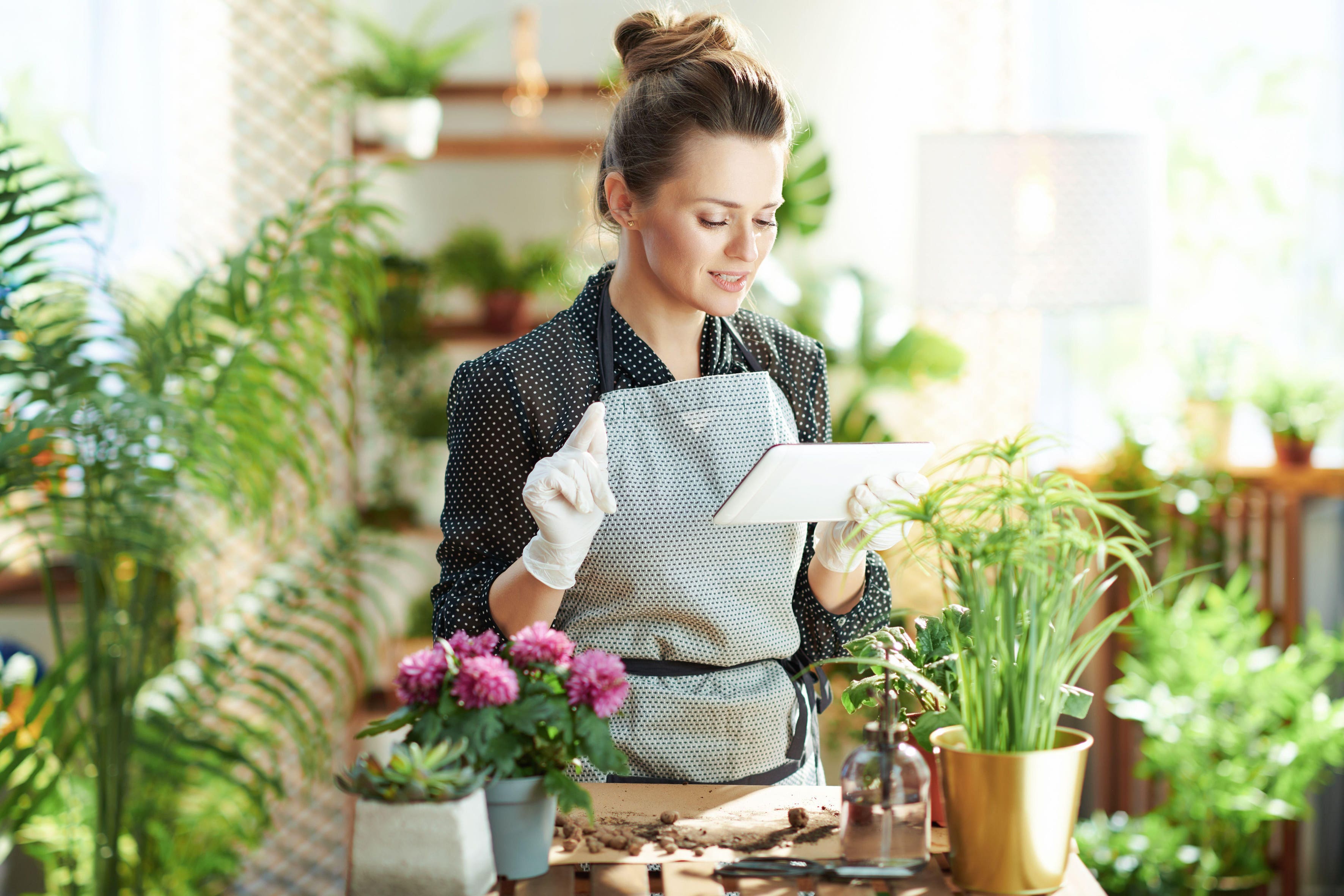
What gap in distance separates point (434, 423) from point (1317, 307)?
248cm

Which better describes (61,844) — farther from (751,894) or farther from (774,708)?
(751,894)

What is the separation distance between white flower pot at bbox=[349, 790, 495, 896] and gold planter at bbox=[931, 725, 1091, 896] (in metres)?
0.39

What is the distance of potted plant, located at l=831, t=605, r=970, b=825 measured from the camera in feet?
3.55

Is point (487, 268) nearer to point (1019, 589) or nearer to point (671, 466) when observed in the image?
point (671, 466)

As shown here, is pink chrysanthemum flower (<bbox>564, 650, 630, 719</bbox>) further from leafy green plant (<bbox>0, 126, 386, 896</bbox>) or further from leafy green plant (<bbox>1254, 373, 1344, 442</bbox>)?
leafy green plant (<bbox>1254, 373, 1344, 442</bbox>)

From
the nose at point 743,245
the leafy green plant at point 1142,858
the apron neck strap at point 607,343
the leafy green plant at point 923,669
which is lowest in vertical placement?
the leafy green plant at point 1142,858

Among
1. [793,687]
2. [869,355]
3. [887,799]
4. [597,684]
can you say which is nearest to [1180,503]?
[869,355]

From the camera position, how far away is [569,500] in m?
1.17

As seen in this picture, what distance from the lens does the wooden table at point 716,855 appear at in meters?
0.99

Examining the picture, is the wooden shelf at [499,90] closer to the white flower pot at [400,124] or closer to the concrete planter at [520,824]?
the white flower pot at [400,124]

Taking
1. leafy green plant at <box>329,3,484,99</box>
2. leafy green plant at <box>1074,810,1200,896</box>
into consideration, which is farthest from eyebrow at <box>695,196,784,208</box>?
leafy green plant at <box>329,3,484,99</box>

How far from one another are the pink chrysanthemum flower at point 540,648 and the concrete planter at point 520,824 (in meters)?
0.10

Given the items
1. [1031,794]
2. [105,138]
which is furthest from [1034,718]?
[105,138]

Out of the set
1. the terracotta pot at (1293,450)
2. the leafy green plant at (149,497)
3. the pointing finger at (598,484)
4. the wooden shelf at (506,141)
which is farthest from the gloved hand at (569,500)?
the terracotta pot at (1293,450)
